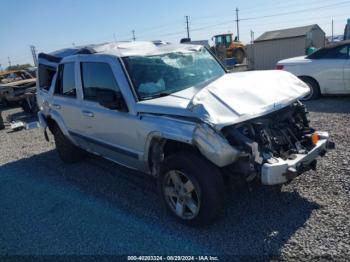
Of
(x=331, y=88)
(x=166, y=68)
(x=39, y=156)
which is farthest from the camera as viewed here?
(x=331, y=88)

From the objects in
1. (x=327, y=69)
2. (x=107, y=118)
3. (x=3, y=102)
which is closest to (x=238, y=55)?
(x=3, y=102)

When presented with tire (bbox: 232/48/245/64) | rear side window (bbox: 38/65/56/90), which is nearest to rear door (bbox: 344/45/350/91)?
rear side window (bbox: 38/65/56/90)

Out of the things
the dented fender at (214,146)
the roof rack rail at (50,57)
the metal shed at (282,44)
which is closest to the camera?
the dented fender at (214,146)

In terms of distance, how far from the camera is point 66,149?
5.76 metres

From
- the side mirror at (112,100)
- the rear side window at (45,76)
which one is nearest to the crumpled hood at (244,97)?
the side mirror at (112,100)

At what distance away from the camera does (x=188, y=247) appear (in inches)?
123

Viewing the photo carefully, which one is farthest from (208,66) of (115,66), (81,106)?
(81,106)

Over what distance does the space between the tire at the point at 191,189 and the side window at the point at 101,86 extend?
983 millimetres

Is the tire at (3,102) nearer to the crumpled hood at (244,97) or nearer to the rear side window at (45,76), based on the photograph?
the rear side window at (45,76)

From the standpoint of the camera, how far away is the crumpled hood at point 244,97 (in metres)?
3.05

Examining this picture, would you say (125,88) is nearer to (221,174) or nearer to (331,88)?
(221,174)

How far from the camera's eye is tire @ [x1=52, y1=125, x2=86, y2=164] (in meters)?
5.72

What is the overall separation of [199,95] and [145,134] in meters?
0.78

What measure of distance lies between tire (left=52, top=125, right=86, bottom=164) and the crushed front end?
3.44 metres
